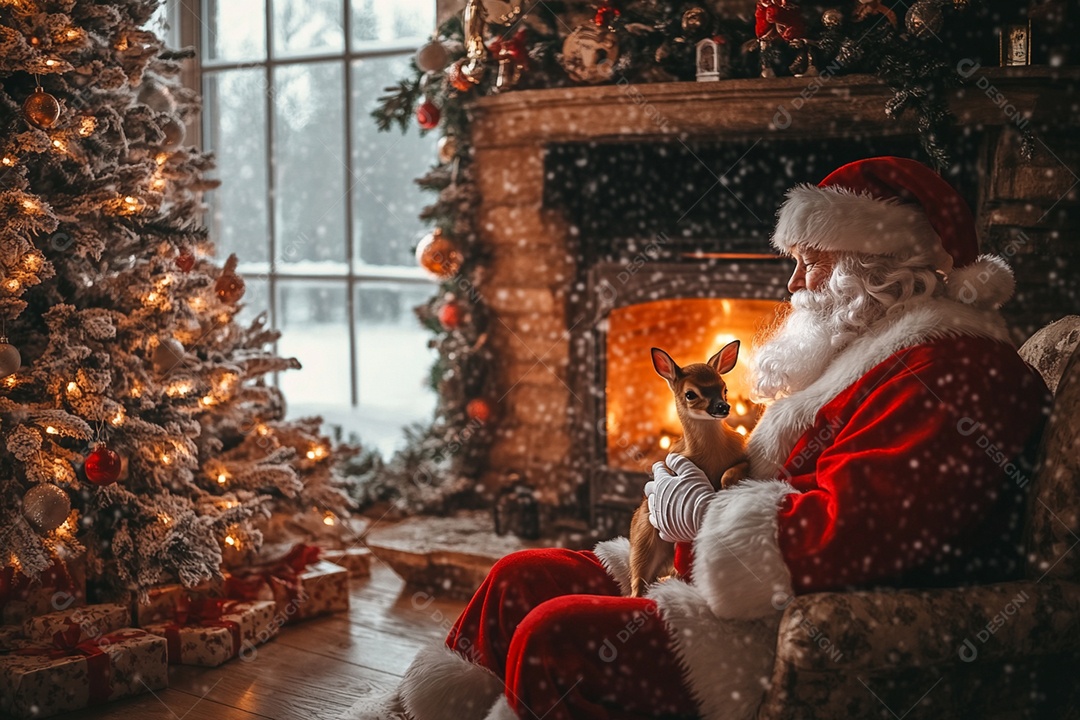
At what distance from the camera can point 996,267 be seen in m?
1.89

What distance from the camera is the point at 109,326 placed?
2.58 meters

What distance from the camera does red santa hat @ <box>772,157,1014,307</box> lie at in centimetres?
184

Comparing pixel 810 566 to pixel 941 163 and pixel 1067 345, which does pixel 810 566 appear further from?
pixel 941 163

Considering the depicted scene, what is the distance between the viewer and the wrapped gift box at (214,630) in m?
2.63

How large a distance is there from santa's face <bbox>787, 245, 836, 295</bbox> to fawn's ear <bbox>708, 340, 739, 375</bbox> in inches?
6.7

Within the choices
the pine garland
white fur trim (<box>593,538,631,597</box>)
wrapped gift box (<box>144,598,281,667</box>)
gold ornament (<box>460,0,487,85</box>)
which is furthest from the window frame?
white fur trim (<box>593,538,631,597</box>)

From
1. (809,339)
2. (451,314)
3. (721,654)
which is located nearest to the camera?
(721,654)

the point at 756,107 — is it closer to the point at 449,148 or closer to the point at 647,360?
the point at 647,360

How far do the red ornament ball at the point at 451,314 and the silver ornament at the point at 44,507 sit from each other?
4.74 feet

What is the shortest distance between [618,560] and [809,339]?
590mm

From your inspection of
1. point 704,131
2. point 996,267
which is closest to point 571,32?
point 704,131

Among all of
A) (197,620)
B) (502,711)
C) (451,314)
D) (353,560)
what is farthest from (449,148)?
(502,711)

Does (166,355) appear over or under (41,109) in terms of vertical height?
under

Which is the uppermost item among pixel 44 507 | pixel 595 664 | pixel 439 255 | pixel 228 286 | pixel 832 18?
pixel 832 18
